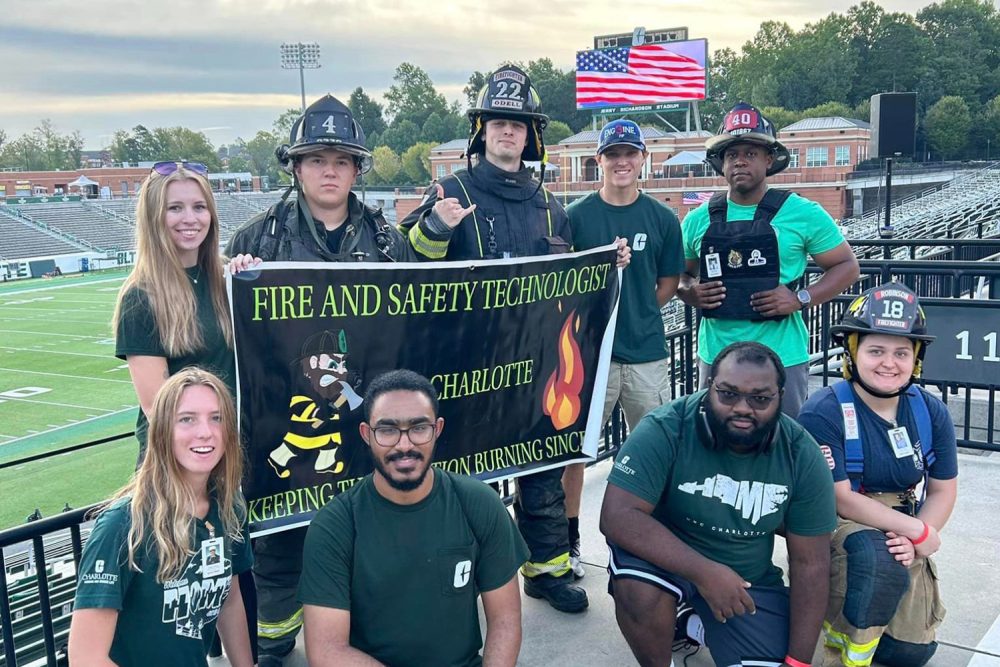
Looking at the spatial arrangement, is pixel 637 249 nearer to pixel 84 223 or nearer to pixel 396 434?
pixel 396 434

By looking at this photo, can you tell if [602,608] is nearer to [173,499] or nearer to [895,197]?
[173,499]

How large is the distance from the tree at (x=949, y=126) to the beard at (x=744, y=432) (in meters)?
76.3

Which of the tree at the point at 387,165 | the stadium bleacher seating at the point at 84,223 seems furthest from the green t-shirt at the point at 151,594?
the tree at the point at 387,165

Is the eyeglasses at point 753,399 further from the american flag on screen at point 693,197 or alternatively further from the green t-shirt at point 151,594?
the american flag on screen at point 693,197

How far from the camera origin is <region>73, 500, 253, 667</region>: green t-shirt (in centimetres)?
255

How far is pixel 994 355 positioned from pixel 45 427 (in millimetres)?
28983

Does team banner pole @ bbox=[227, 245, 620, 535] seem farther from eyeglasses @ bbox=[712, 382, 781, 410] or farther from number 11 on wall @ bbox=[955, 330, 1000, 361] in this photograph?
number 11 on wall @ bbox=[955, 330, 1000, 361]

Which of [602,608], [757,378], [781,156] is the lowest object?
[602,608]

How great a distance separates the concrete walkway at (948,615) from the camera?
12.1 feet

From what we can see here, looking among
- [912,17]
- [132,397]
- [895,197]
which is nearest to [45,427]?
[132,397]

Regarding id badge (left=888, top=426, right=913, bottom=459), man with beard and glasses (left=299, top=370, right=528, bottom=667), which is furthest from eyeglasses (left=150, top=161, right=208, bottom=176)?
id badge (left=888, top=426, right=913, bottom=459)

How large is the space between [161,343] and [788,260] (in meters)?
3.07

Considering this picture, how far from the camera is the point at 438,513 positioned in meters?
2.87

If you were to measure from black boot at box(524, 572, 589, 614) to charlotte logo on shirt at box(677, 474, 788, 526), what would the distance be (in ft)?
3.74
